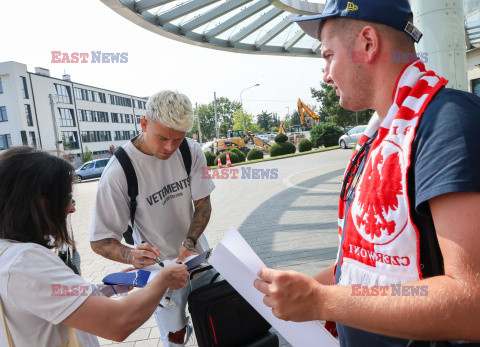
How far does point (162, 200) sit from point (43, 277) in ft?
3.85

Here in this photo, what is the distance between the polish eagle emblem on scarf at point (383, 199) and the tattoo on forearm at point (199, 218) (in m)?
1.50

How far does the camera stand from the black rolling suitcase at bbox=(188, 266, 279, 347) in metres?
1.89

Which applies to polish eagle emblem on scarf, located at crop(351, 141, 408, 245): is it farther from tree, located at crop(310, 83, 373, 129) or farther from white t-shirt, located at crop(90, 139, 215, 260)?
tree, located at crop(310, 83, 373, 129)

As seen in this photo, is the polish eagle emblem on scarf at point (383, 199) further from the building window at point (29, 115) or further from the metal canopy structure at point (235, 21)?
the building window at point (29, 115)

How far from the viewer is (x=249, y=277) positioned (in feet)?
4.05

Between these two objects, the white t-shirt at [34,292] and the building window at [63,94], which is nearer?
the white t-shirt at [34,292]

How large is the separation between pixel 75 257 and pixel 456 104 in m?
6.66

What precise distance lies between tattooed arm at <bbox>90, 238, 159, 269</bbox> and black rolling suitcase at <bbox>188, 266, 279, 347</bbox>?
1.10 ft

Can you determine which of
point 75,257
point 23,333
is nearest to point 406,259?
point 23,333

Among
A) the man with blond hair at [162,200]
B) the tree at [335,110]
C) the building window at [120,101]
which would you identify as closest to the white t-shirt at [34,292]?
the man with blond hair at [162,200]

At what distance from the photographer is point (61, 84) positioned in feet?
153

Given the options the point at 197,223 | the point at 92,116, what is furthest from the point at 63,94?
the point at 197,223

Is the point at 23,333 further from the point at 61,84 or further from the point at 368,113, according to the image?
the point at 61,84

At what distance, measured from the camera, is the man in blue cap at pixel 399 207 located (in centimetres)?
79
